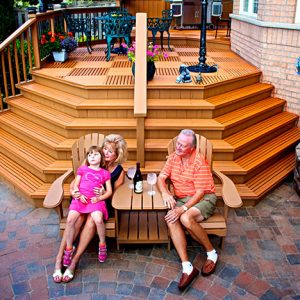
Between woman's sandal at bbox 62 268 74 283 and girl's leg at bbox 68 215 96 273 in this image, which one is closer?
woman's sandal at bbox 62 268 74 283

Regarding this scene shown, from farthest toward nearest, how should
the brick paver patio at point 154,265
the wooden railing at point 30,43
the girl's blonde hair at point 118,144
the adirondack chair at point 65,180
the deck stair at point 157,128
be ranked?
the wooden railing at point 30,43, the deck stair at point 157,128, the girl's blonde hair at point 118,144, the adirondack chair at point 65,180, the brick paver patio at point 154,265

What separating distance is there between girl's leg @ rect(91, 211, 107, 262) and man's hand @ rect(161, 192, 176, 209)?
1.88 ft

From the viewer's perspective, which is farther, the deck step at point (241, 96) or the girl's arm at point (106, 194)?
the deck step at point (241, 96)

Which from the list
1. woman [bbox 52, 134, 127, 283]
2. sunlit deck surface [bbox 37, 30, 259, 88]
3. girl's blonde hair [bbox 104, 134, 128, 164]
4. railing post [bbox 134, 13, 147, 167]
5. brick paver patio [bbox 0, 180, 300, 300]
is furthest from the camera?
sunlit deck surface [bbox 37, 30, 259, 88]

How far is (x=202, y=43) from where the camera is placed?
586cm

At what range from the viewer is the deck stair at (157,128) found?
15.1 feet

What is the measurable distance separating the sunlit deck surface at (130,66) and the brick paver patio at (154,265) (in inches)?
81.6

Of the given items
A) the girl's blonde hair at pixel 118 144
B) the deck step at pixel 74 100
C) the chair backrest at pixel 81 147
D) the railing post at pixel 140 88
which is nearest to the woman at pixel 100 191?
the girl's blonde hair at pixel 118 144

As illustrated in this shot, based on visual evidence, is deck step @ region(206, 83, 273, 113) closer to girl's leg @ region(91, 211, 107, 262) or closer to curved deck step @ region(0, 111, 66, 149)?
curved deck step @ region(0, 111, 66, 149)

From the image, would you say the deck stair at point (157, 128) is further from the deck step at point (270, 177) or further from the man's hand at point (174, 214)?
the man's hand at point (174, 214)

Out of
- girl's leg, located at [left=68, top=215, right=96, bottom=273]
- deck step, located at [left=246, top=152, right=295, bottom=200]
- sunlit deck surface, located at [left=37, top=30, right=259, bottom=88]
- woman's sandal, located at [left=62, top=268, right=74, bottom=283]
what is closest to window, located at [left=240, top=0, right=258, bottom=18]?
sunlit deck surface, located at [left=37, top=30, right=259, bottom=88]

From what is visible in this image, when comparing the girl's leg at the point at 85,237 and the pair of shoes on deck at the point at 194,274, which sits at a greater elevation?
the girl's leg at the point at 85,237

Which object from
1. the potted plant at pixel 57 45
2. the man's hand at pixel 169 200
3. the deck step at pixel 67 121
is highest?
the potted plant at pixel 57 45

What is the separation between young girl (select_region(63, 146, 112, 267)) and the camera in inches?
130
